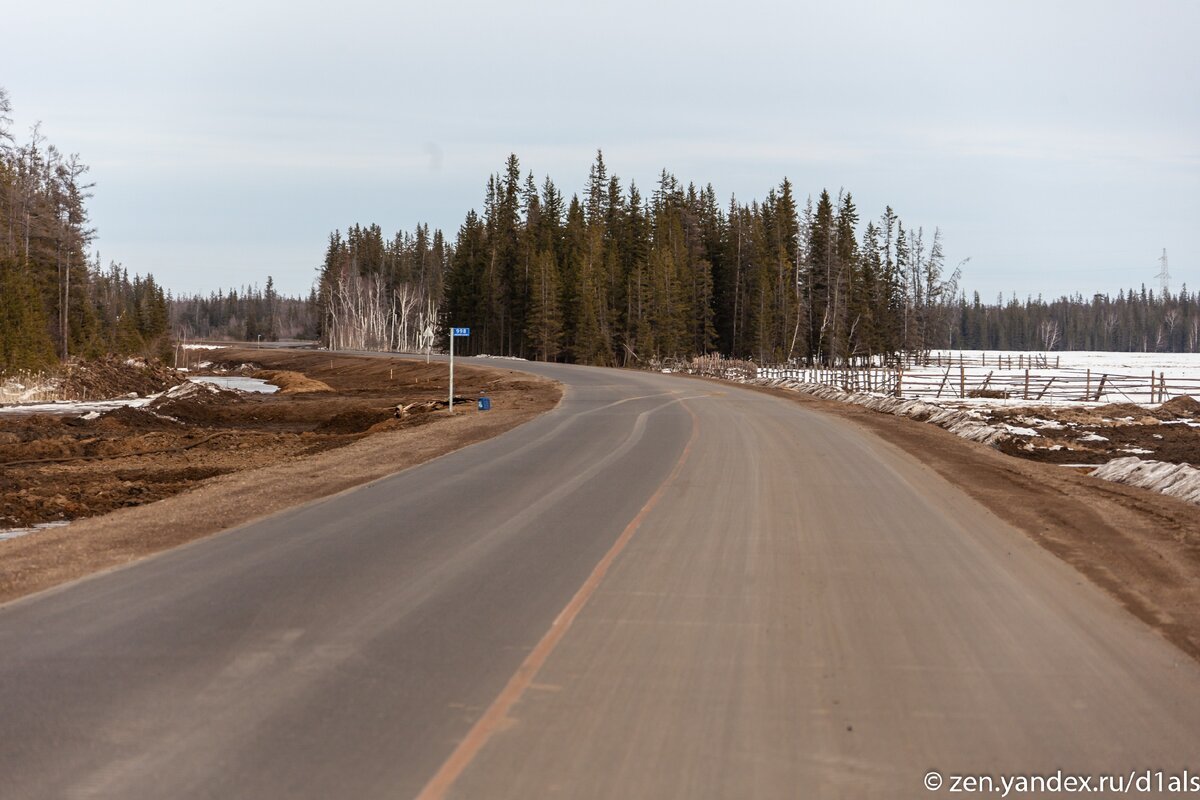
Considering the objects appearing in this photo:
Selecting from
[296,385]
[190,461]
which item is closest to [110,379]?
[296,385]

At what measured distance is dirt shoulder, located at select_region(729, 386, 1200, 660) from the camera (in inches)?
325

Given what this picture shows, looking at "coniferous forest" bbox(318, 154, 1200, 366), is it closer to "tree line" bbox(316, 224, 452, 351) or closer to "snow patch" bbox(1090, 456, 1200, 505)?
"tree line" bbox(316, 224, 452, 351)

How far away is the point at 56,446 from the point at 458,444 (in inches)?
432

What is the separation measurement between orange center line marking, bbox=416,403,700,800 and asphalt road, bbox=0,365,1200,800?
0.02 meters

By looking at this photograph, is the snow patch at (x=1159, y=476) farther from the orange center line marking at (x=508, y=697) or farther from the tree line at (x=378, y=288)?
the tree line at (x=378, y=288)

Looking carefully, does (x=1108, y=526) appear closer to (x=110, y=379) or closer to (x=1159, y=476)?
(x=1159, y=476)

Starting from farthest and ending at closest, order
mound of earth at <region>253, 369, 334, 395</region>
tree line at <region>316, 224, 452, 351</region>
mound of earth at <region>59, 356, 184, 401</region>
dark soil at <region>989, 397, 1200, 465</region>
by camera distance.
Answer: tree line at <region>316, 224, 452, 351</region>, mound of earth at <region>253, 369, 334, 395</region>, mound of earth at <region>59, 356, 184, 401</region>, dark soil at <region>989, 397, 1200, 465</region>

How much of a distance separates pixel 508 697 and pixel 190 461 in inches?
764

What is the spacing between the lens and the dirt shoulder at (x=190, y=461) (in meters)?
10.8

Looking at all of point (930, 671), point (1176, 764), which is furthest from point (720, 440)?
point (1176, 764)

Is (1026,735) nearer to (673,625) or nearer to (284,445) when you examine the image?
(673,625)

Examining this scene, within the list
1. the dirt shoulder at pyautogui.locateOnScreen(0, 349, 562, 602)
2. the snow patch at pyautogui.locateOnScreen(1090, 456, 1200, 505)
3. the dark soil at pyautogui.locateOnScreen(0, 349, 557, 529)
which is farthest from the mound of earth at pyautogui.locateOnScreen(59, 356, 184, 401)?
the snow patch at pyautogui.locateOnScreen(1090, 456, 1200, 505)

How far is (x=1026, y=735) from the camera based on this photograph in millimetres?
5145

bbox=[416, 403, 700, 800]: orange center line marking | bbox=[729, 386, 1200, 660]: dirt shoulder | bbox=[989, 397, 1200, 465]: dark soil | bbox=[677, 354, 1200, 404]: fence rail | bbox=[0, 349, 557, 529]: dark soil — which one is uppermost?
bbox=[677, 354, 1200, 404]: fence rail
